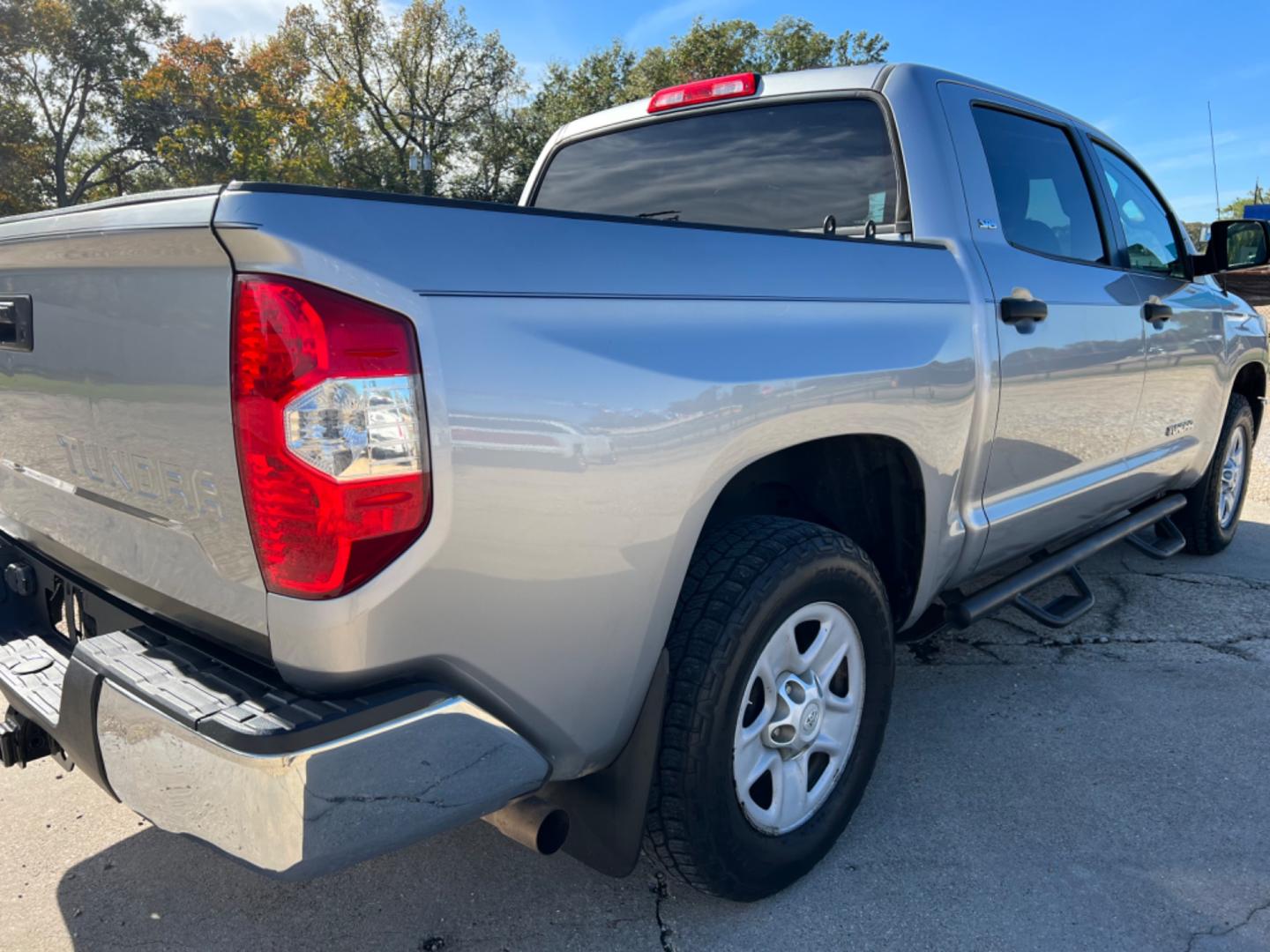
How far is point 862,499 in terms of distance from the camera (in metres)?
2.60

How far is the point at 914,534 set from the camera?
8.49ft

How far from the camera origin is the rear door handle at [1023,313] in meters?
2.70

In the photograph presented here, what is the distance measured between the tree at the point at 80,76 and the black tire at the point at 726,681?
30197mm

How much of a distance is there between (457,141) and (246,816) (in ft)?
105

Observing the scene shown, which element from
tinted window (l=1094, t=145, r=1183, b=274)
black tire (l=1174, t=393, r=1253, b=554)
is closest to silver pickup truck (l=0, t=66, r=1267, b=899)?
tinted window (l=1094, t=145, r=1183, b=274)

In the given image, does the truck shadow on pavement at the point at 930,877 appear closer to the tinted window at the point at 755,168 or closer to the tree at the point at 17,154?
the tinted window at the point at 755,168

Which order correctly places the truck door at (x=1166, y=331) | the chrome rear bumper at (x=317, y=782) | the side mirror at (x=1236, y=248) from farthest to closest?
the side mirror at (x=1236, y=248)
the truck door at (x=1166, y=331)
the chrome rear bumper at (x=317, y=782)

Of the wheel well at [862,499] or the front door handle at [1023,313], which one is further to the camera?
the front door handle at [1023,313]

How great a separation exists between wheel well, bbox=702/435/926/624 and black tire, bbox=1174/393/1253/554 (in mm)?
2874

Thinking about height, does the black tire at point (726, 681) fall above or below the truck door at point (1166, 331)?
below

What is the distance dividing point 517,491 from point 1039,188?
2.49 metres

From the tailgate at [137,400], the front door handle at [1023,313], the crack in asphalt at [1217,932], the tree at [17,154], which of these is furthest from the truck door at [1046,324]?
the tree at [17,154]

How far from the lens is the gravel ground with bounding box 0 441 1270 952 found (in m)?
2.17

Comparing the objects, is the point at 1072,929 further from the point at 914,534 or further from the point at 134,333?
the point at 134,333
